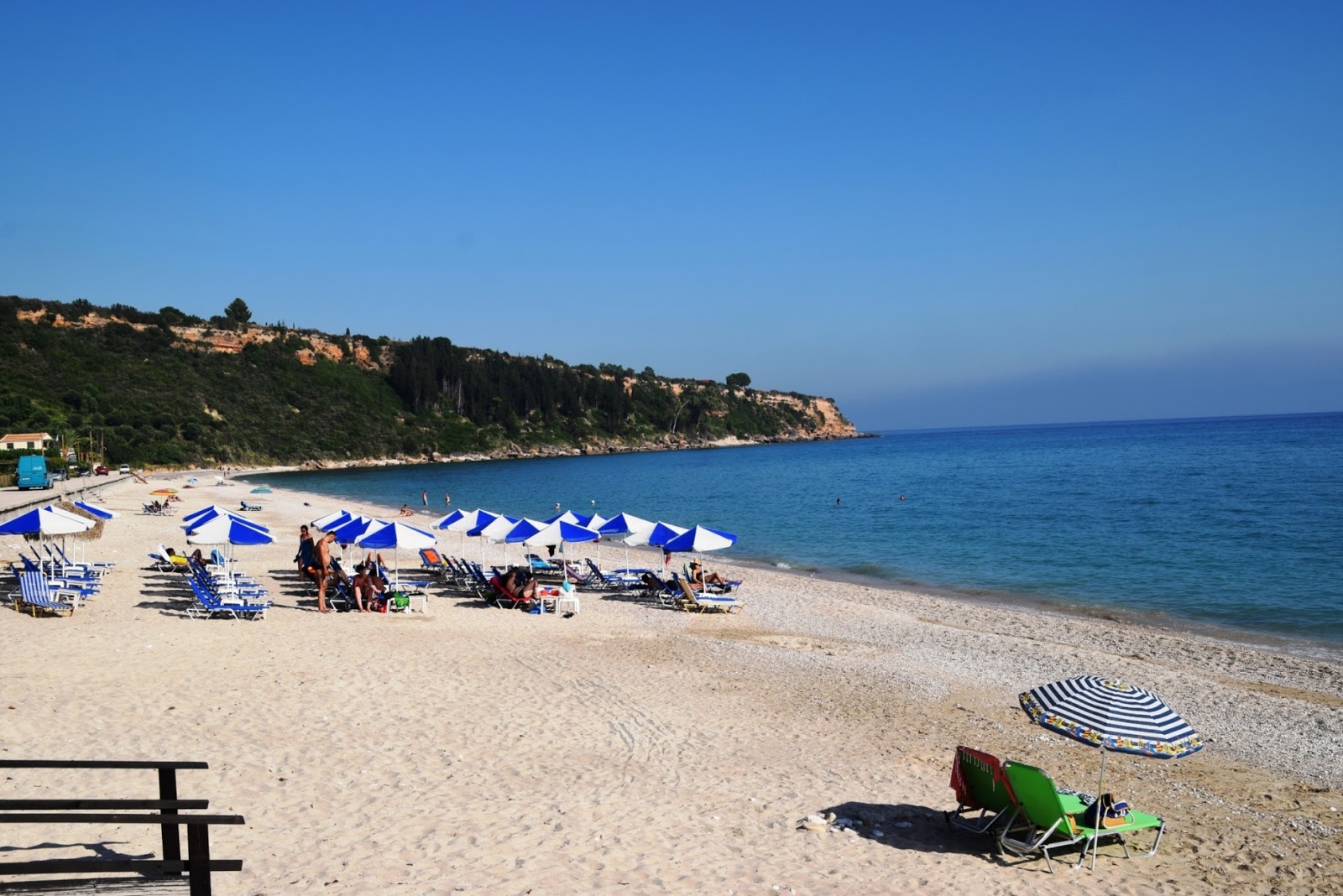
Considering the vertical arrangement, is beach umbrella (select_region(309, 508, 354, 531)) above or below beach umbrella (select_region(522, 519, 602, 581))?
above

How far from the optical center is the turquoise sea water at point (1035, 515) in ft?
67.9

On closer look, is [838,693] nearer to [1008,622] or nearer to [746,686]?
[746,686]

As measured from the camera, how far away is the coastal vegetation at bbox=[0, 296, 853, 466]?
234ft

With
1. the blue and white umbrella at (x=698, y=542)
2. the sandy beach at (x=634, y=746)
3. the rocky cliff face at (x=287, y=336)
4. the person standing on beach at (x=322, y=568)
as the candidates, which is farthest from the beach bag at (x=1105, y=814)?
the rocky cliff face at (x=287, y=336)

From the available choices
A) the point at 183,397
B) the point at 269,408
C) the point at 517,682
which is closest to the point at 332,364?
the point at 269,408

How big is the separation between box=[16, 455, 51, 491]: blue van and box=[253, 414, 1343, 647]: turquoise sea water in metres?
12.4

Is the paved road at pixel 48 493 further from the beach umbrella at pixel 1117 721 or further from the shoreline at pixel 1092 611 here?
the beach umbrella at pixel 1117 721

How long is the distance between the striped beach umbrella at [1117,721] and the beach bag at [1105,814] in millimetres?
285

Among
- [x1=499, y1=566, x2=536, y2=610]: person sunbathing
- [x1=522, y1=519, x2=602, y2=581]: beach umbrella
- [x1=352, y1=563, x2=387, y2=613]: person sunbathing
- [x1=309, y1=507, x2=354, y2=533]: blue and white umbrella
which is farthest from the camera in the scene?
[x1=309, y1=507, x2=354, y2=533]: blue and white umbrella

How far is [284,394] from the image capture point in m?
93.6

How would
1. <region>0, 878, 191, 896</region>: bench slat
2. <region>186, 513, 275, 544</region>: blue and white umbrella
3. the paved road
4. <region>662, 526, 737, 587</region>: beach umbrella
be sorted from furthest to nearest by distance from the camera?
the paved road → <region>662, 526, 737, 587</region>: beach umbrella → <region>186, 513, 275, 544</region>: blue and white umbrella → <region>0, 878, 191, 896</region>: bench slat

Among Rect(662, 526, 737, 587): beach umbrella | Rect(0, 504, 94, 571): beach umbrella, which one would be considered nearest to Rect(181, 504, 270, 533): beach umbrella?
Rect(0, 504, 94, 571): beach umbrella

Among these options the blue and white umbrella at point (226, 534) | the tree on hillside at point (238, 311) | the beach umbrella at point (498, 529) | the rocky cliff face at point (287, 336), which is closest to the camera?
the blue and white umbrella at point (226, 534)

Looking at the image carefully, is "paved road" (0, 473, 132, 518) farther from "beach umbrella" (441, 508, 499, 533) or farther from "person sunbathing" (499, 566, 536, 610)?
"person sunbathing" (499, 566, 536, 610)
